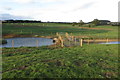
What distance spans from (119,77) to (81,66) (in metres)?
3.57

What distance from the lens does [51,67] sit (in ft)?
38.9

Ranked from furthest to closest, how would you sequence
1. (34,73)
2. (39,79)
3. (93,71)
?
(93,71)
(34,73)
(39,79)

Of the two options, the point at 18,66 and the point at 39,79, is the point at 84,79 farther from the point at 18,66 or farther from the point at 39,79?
the point at 18,66

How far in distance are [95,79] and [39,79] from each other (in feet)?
15.1

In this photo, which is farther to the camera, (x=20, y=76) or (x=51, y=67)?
(x=51, y=67)

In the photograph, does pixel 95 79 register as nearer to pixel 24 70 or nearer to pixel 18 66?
pixel 24 70

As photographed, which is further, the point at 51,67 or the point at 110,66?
the point at 110,66

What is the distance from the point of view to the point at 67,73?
34.9 feet

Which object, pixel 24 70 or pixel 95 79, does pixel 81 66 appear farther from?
pixel 24 70

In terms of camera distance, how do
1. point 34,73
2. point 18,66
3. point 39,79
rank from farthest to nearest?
point 18,66 < point 34,73 < point 39,79

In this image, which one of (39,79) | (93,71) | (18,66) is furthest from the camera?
(18,66)

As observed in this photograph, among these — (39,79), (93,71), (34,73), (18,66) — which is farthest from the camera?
(18,66)

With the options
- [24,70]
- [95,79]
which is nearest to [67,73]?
[95,79]

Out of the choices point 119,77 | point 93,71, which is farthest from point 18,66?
point 119,77
